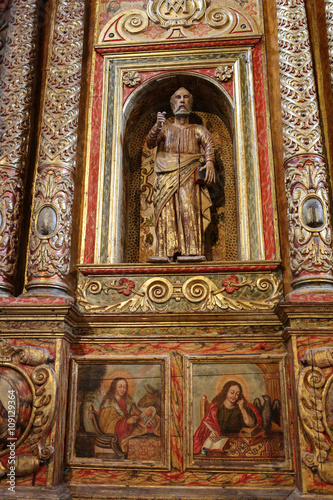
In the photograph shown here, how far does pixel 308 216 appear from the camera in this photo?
4.82 m

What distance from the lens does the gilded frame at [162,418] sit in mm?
4406

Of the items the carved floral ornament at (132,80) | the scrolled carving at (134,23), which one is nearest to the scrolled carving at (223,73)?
the carved floral ornament at (132,80)

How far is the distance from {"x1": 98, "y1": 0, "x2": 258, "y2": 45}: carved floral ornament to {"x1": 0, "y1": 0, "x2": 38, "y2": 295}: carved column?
2.93 ft

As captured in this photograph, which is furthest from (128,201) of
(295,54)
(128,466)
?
(128,466)

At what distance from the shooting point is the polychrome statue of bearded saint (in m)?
5.41

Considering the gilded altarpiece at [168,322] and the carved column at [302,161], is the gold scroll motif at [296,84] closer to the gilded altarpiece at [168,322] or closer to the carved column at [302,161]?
the carved column at [302,161]

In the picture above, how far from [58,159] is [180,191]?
51.7 inches

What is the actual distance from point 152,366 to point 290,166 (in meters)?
2.31

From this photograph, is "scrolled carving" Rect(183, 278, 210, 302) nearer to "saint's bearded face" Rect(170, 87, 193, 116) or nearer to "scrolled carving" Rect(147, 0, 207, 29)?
"saint's bearded face" Rect(170, 87, 193, 116)

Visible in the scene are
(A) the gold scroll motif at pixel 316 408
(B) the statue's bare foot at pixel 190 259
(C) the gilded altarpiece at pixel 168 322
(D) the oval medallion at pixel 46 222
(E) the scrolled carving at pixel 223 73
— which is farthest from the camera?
(E) the scrolled carving at pixel 223 73

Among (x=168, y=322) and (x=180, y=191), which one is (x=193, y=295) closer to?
(x=168, y=322)

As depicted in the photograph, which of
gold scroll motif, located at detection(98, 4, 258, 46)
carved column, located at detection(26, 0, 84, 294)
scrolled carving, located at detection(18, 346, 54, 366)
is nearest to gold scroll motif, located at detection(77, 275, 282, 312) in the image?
carved column, located at detection(26, 0, 84, 294)

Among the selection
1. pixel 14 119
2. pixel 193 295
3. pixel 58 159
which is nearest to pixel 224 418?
pixel 193 295

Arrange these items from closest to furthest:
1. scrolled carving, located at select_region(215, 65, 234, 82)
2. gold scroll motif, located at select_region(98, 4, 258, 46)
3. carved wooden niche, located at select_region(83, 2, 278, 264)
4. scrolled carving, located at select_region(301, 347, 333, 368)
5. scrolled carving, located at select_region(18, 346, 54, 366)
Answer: scrolled carving, located at select_region(301, 347, 333, 368)
scrolled carving, located at select_region(18, 346, 54, 366)
carved wooden niche, located at select_region(83, 2, 278, 264)
scrolled carving, located at select_region(215, 65, 234, 82)
gold scroll motif, located at select_region(98, 4, 258, 46)
